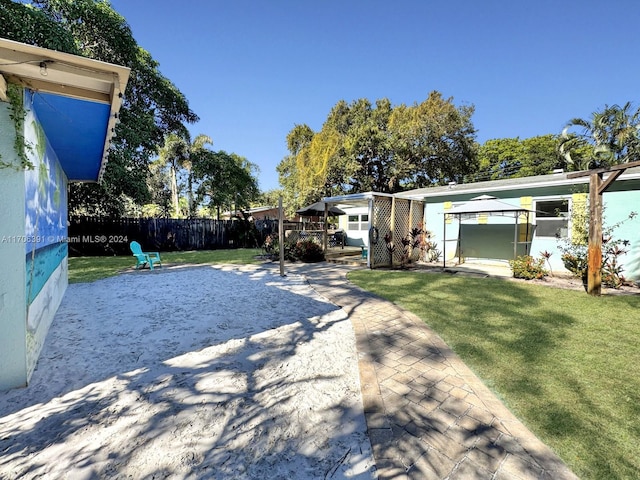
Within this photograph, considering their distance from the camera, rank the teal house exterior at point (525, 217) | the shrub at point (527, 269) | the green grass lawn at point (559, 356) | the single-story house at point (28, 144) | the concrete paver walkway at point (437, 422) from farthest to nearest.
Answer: the teal house exterior at point (525, 217)
the shrub at point (527, 269)
the single-story house at point (28, 144)
the green grass lawn at point (559, 356)
the concrete paver walkway at point (437, 422)

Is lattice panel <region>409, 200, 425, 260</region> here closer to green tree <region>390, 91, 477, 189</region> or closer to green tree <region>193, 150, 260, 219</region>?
green tree <region>390, 91, 477, 189</region>

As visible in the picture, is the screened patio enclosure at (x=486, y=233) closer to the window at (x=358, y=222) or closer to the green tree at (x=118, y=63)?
the window at (x=358, y=222)

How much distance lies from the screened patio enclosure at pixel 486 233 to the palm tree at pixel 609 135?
39.2 ft

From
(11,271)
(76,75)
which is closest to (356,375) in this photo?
(11,271)

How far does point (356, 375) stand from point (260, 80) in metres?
14.0

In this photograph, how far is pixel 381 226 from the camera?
33.8 ft

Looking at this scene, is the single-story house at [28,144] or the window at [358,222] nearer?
the single-story house at [28,144]

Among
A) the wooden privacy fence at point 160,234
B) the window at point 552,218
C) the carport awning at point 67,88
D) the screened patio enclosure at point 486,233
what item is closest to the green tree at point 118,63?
the wooden privacy fence at point 160,234

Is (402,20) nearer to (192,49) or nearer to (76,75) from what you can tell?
(192,49)

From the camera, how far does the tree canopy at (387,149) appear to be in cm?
2143

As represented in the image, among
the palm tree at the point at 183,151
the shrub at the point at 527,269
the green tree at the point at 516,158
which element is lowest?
the shrub at the point at 527,269

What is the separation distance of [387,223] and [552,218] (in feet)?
16.8

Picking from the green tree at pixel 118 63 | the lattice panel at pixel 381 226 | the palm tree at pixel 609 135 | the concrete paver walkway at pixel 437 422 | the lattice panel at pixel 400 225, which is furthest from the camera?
the palm tree at pixel 609 135

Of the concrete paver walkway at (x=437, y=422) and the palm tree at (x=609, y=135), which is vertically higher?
the palm tree at (x=609, y=135)
